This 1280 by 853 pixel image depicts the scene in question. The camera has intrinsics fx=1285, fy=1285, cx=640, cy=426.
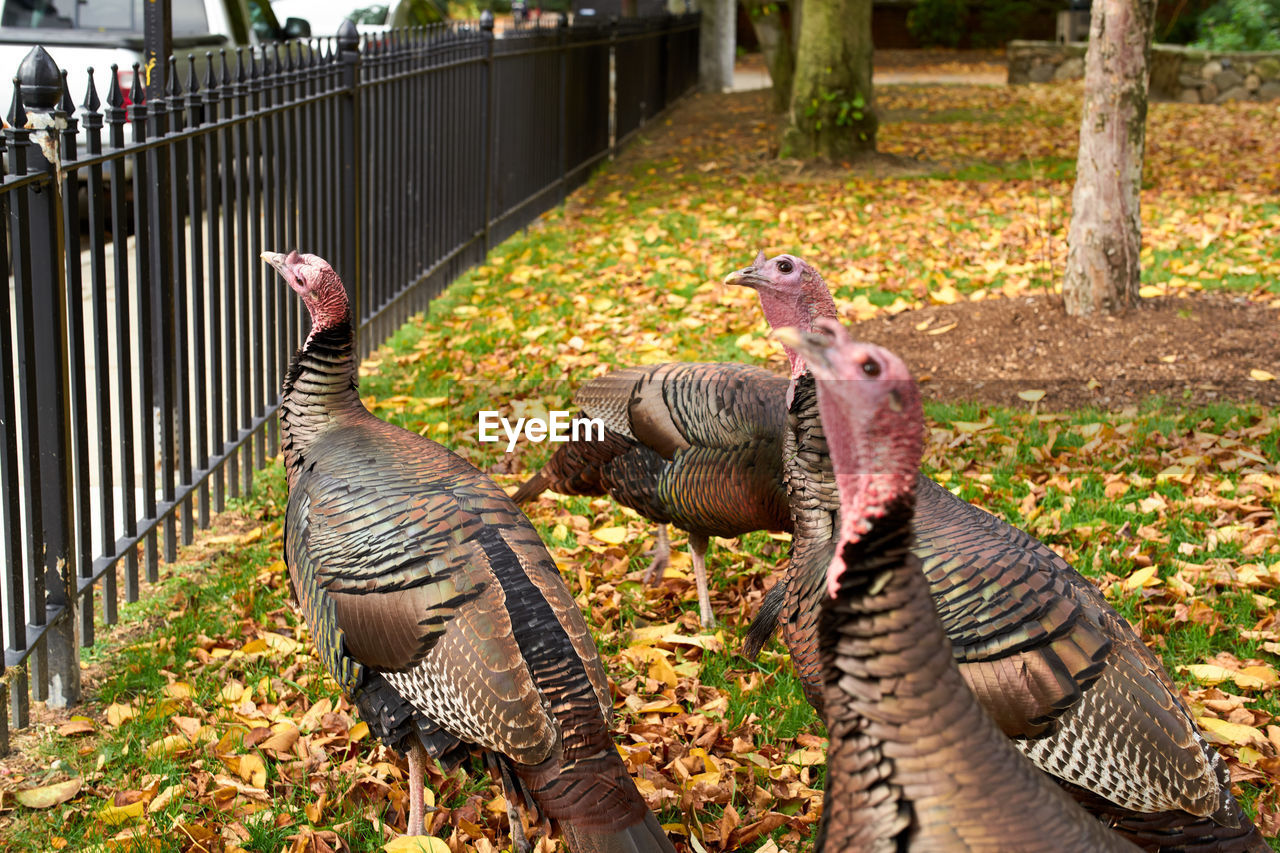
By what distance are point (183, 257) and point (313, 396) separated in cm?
150

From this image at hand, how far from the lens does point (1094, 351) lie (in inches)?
266

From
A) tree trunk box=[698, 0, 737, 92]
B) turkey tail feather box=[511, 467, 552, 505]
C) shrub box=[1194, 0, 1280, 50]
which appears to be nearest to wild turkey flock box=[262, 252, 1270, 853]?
turkey tail feather box=[511, 467, 552, 505]

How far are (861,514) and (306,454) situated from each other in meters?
2.15

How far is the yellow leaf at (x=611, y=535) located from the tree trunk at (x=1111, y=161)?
10.8ft

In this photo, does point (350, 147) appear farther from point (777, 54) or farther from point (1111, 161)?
point (777, 54)

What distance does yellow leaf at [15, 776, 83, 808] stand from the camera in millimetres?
3459

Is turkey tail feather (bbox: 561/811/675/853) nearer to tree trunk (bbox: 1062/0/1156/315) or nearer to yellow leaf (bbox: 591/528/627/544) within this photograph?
yellow leaf (bbox: 591/528/627/544)

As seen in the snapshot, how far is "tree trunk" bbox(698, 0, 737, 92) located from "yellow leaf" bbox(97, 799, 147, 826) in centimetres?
2170

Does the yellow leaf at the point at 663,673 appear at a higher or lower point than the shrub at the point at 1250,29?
lower

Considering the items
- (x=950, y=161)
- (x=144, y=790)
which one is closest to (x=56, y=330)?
(x=144, y=790)

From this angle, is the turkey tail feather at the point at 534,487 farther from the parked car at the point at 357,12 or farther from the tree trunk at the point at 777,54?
the parked car at the point at 357,12

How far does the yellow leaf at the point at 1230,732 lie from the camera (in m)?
3.65

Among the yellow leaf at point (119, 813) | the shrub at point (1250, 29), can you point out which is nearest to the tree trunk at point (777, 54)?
the shrub at point (1250, 29)

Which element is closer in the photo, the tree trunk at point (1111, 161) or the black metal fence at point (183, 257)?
the black metal fence at point (183, 257)
